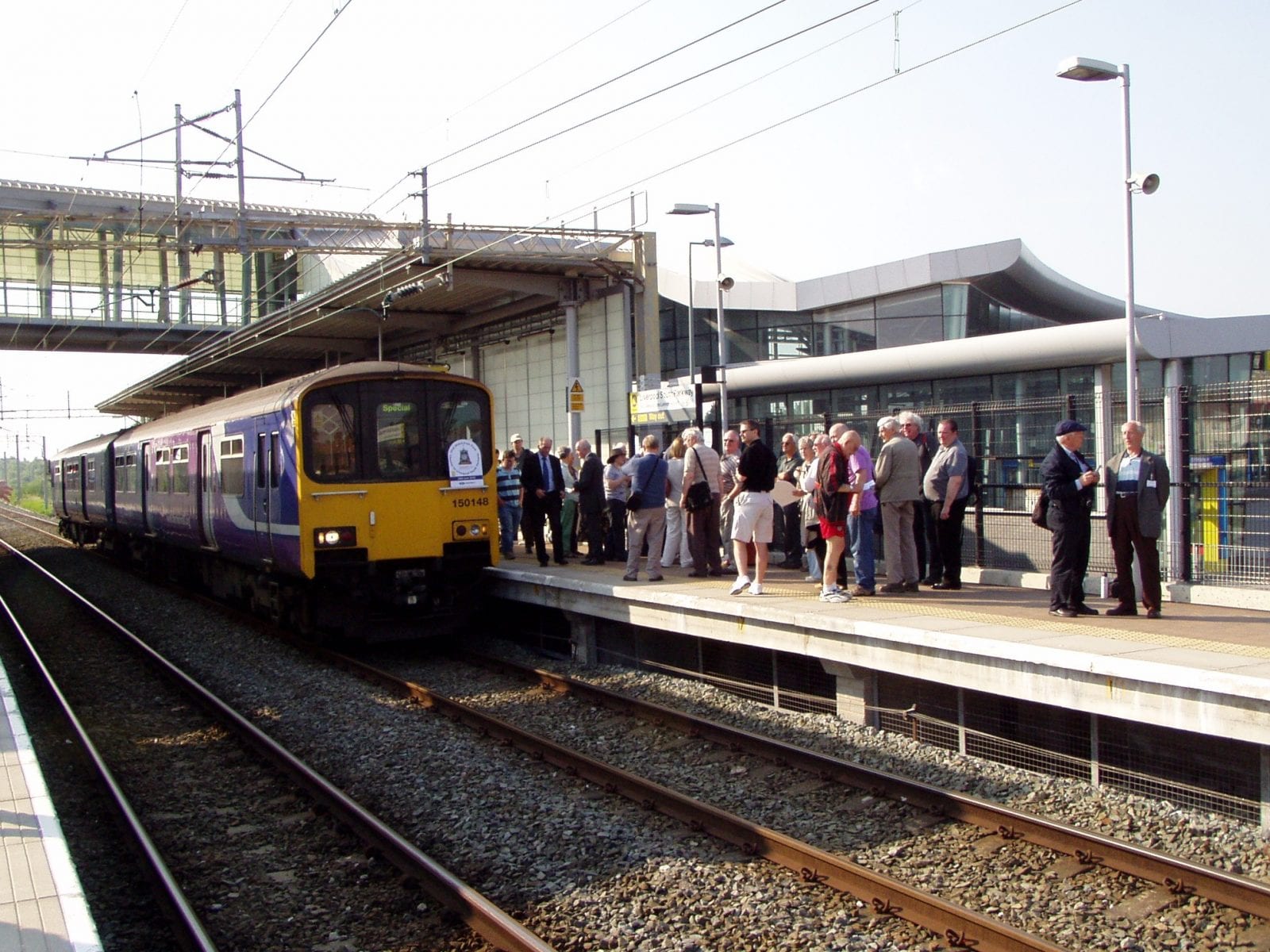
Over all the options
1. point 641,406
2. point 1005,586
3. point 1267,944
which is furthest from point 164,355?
point 1267,944

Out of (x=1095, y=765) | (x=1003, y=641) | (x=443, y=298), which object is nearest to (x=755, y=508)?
(x=1003, y=641)

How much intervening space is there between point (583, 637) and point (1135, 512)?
6339mm

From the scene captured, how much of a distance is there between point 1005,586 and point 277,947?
818cm

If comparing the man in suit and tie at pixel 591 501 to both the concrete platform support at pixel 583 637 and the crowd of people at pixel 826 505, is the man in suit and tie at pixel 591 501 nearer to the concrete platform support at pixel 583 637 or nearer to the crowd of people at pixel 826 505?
the crowd of people at pixel 826 505

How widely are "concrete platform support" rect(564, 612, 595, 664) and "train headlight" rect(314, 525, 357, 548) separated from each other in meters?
2.56

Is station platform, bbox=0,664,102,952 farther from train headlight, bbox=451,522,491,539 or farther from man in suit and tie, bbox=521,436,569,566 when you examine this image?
man in suit and tie, bbox=521,436,569,566

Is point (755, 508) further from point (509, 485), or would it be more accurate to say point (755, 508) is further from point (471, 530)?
point (509, 485)

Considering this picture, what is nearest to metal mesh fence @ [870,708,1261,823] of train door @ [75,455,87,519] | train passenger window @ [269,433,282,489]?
train passenger window @ [269,433,282,489]

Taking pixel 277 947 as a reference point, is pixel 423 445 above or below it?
above

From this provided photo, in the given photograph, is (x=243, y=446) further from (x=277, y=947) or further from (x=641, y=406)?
(x=277, y=947)

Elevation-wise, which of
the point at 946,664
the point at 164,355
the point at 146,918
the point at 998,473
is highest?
the point at 164,355

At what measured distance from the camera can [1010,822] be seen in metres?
6.47

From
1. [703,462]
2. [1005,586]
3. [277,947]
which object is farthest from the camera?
[703,462]

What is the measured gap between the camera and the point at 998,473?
12492 millimetres
